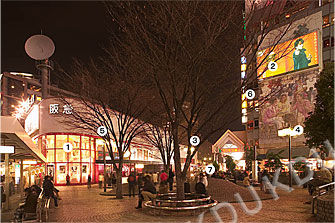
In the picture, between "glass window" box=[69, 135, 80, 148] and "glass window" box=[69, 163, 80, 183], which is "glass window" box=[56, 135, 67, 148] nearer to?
"glass window" box=[69, 135, 80, 148]

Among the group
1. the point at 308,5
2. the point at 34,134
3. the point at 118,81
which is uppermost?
the point at 308,5

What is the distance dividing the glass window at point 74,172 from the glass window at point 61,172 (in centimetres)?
78

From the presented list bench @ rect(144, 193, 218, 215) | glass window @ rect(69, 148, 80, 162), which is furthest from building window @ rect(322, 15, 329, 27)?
bench @ rect(144, 193, 218, 215)

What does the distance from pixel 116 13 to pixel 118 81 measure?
8732 millimetres

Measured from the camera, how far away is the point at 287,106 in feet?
196

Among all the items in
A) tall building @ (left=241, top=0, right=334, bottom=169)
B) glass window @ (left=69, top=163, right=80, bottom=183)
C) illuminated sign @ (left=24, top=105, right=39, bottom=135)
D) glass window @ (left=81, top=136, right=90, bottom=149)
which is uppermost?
tall building @ (left=241, top=0, right=334, bottom=169)

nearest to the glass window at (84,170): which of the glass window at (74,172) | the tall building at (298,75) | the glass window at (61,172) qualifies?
the glass window at (74,172)

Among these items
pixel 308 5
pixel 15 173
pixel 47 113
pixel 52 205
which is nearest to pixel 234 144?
pixel 308 5

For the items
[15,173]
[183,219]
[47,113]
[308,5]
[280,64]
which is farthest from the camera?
[280,64]

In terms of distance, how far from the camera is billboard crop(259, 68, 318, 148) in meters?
56.3

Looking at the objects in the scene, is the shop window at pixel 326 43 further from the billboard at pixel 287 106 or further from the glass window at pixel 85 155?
the glass window at pixel 85 155

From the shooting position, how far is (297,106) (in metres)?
57.9

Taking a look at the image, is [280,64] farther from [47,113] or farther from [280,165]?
[47,113]

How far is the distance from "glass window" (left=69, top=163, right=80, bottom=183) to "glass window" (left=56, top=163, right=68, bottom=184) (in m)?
0.78
